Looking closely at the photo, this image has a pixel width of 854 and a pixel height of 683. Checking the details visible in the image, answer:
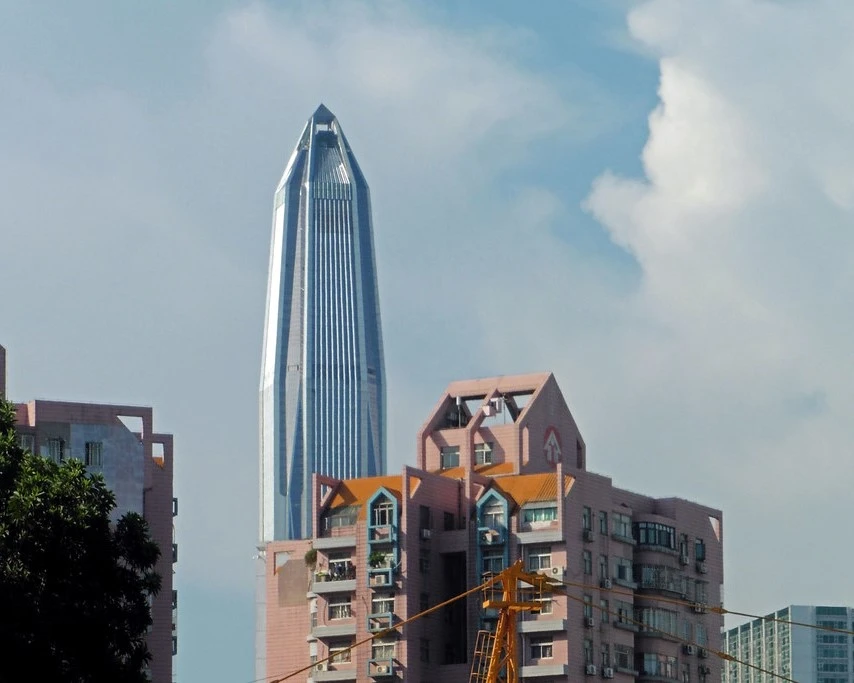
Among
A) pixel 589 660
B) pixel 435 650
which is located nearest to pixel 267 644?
pixel 435 650

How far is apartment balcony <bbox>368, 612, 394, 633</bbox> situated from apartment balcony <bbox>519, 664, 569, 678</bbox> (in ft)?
31.9

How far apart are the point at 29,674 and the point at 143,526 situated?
7833mm

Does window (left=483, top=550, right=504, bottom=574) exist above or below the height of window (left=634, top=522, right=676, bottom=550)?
below

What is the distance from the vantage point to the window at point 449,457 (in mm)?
174625

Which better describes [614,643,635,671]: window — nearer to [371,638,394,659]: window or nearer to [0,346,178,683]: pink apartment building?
[371,638,394,659]: window

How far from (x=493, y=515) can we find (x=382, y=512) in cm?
766

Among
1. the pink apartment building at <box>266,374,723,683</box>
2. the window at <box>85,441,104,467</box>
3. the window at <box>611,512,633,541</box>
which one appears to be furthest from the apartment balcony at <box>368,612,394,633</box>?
the window at <box>85,441,104,467</box>

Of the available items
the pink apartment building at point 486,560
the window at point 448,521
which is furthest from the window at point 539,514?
the window at point 448,521

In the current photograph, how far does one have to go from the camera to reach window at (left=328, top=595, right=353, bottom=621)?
168 m

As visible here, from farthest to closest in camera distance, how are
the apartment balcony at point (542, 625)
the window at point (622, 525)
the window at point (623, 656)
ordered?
the window at point (622, 525) → the window at point (623, 656) → the apartment balcony at point (542, 625)

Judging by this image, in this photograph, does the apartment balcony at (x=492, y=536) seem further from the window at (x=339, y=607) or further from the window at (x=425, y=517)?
the window at (x=339, y=607)

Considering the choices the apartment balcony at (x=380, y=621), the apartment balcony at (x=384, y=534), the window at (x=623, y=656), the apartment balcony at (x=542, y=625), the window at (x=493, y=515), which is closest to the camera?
the apartment balcony at (x=542, y=625)

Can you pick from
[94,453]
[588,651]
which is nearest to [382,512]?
[588,651]

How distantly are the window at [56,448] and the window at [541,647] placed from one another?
34.1 metres
